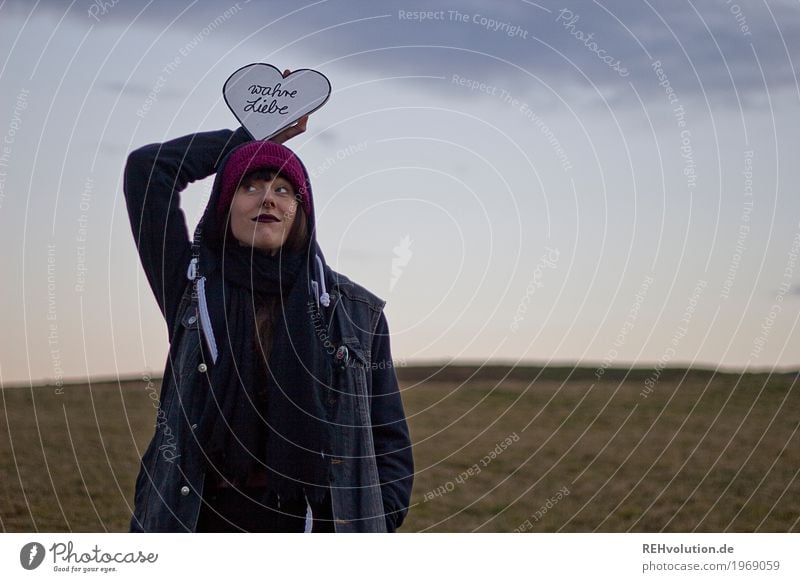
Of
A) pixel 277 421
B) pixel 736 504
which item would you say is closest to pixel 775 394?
pixel 736 504

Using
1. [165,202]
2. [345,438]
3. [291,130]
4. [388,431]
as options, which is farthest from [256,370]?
[291,130]

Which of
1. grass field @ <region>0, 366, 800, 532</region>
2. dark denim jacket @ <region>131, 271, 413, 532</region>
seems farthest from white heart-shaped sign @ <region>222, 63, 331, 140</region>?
grass field @ <region>0, 366, 800, 532</region>

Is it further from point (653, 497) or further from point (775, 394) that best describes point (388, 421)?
point (775, 394)

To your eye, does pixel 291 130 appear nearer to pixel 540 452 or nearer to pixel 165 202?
pixel 165 202

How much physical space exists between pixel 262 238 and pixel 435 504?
2.28 meters

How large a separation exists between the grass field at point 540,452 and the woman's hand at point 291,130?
3.68 feet

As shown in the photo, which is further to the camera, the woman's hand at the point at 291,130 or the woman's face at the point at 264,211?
the woman's hand at the point at 291,130
